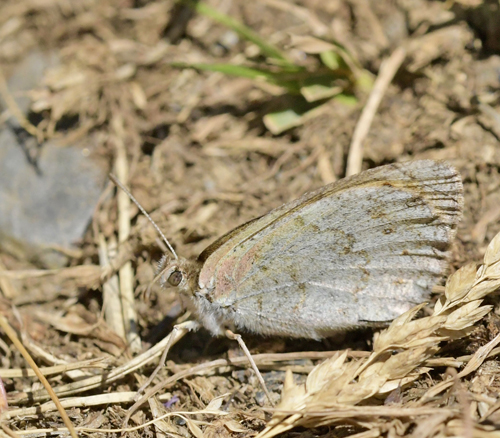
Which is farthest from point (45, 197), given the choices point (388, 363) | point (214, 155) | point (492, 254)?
point (492, 254)

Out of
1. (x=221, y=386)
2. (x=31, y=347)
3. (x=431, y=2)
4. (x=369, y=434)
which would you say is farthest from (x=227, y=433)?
(x=431, y=2)

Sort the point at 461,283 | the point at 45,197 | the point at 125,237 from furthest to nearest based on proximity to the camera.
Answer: the point at 45,197 → the point at 125,237 → the point at 461,283

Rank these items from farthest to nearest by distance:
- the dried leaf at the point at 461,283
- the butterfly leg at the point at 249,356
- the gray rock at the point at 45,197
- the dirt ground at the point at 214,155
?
the gray rock at the point at 45,197
the dirt ground at the point at 214,155
the butterfly leg at the point at 249,356
the dried leaf at the point at 461,283

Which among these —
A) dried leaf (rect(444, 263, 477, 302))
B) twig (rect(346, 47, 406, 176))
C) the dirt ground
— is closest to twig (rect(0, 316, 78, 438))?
the dirt ground

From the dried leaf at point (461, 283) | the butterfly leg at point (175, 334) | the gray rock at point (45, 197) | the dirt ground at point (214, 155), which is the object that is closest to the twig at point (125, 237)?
the dirt ground at point (214, 155)

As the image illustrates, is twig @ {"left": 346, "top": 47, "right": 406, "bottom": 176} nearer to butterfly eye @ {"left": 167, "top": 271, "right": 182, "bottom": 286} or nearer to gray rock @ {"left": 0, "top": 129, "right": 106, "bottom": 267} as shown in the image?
butterfly eye @ {"left": 167, "top": 271, "right": 182, "bottom": 286}

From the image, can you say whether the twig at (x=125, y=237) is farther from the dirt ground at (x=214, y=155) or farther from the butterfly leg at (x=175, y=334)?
the butterfly leg at (x=175, y=334)

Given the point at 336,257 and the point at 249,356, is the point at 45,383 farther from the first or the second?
the point at 336,257
